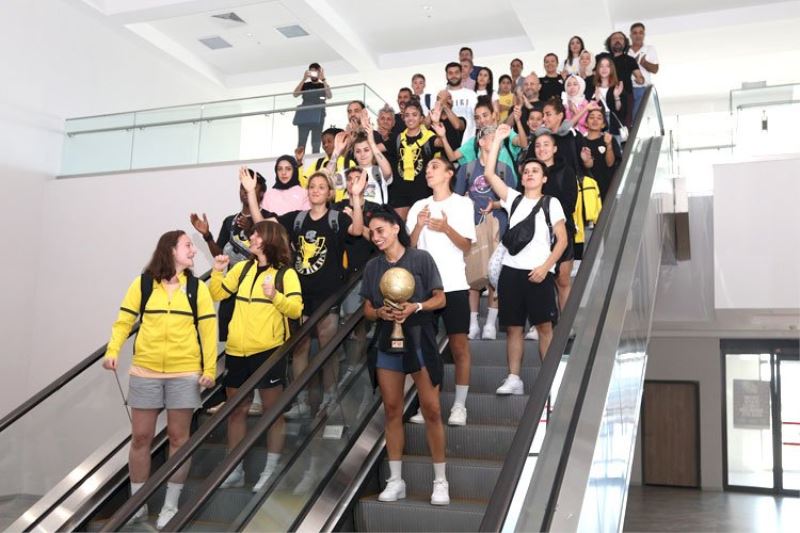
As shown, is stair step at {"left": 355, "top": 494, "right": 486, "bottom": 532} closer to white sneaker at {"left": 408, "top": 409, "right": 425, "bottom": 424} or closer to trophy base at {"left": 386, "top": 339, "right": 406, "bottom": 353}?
white sneaker at {"left": 408, "top": 409, "right": 425, "bottom": 424}

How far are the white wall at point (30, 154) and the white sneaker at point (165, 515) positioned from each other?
757 centimetres

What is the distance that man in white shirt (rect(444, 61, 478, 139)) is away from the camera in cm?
810

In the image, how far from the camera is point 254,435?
418 centimetres

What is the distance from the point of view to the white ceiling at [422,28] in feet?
43.5

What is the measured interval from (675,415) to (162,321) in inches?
Result: 513

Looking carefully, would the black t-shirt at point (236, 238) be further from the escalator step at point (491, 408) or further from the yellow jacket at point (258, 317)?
the escalator step at point (491, 408)

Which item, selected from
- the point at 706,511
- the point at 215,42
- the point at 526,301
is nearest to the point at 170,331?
the point at 526,301

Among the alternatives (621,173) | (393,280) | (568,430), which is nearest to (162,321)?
(393,280)

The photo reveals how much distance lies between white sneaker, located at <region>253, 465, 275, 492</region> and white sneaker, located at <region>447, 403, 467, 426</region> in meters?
1.19

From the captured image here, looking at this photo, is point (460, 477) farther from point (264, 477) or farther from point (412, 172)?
point (412, 172)

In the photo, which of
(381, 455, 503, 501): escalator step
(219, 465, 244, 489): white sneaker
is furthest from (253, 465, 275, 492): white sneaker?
(381, 455, 503, 501): escalator step

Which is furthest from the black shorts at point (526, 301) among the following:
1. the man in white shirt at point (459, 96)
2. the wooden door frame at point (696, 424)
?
the wooden door frame at point (696, 424)

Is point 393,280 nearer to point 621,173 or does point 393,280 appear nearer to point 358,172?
point 358,172

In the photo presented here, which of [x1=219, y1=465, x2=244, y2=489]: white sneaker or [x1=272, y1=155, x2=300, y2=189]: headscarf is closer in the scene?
[x1=219, y1=465, x2=244, y2=489]: white sneaker
